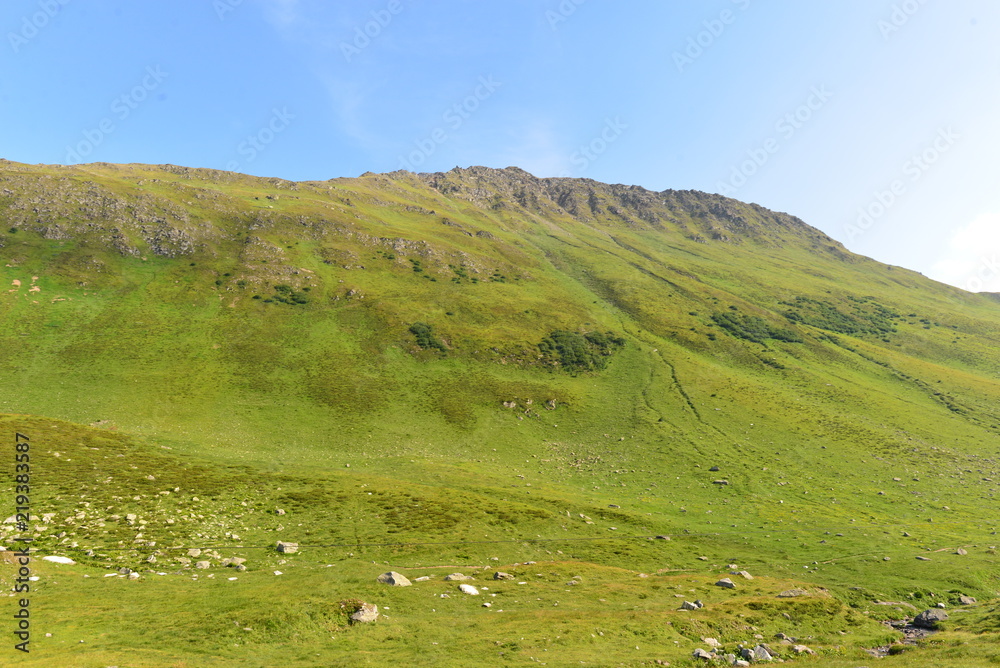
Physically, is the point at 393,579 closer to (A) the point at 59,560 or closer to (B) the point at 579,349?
(A) the point at 59,560

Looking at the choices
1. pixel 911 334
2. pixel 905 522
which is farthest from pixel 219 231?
pixel 911 334

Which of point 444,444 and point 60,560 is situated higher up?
point 444,444

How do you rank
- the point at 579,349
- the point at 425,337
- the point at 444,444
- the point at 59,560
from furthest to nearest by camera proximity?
the point at 579,349, the point at 425,337, the point at 444,444, the point at 59,560

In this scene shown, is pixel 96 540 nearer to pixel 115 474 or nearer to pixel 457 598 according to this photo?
pixel 115 474

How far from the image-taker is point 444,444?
6750 centimetres

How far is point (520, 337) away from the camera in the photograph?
107m

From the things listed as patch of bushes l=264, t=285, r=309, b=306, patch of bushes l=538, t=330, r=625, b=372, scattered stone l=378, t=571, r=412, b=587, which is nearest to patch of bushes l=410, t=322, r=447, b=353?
patch of bushes l=538, t=330, r=625, b=372

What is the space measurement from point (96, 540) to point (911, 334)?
700ft

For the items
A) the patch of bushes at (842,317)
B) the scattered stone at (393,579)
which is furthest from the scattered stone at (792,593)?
the patch of bushes at (842,317)

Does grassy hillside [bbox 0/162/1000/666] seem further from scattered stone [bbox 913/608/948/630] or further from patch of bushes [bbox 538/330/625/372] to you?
scattered stone [bbox 913/608/948/630]

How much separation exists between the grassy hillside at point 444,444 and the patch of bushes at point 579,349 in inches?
31.7

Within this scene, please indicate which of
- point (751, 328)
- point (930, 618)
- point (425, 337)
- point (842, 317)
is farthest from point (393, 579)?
point (842, 317)

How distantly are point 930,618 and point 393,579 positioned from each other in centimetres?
3216

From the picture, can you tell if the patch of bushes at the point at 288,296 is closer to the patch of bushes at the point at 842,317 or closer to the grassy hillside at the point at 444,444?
the grassy hillside at the point at 444,444
